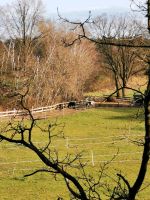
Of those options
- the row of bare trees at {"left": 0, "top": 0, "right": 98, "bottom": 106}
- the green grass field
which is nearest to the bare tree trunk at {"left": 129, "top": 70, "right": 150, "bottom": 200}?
the green grass field

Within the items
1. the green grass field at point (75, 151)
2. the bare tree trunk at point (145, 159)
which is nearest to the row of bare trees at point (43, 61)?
the green grass field at point (75, 151)

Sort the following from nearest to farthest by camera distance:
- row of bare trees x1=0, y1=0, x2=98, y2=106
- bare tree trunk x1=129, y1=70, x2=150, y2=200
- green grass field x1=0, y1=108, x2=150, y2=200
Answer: bare tree trunk x1=129, y1=70, x2=150, y2=200, green grass field x1=0, y1=108, x2=150, y2=200, row of bare trees x1=0, y1=0, x2=98, y2=106

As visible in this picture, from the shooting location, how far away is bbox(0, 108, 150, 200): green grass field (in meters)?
19.8

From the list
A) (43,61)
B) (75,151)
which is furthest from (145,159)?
(43,61)

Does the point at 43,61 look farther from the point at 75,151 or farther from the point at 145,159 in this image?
the point at 145,159

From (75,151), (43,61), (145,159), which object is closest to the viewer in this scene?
(145,159)

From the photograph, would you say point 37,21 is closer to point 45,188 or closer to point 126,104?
point 126,104

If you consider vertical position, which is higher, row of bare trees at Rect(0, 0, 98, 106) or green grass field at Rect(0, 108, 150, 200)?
row of bare trees at Rect(0, 0, 98, 106)

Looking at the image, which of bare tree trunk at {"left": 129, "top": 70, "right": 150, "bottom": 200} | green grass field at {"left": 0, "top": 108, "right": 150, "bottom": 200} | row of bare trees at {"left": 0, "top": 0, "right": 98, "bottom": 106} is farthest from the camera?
row of bare trees at {"left": 0, "top": 0, "right": 98, "bottom": 106}

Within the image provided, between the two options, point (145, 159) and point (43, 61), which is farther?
point (43, 61)

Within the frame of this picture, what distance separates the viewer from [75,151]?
88.4 ft

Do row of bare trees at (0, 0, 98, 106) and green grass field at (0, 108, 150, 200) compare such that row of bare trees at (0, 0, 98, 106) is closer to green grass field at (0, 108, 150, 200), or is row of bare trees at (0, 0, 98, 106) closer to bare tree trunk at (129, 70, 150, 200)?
green grass field at (0, 108, 150, 200)

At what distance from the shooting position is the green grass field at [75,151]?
19766 millimetres

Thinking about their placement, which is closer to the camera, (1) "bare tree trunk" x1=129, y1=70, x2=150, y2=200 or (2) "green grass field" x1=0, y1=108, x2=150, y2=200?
(1) "bare tree trunk" x1=129, y1=70, x2=150, y2=200
